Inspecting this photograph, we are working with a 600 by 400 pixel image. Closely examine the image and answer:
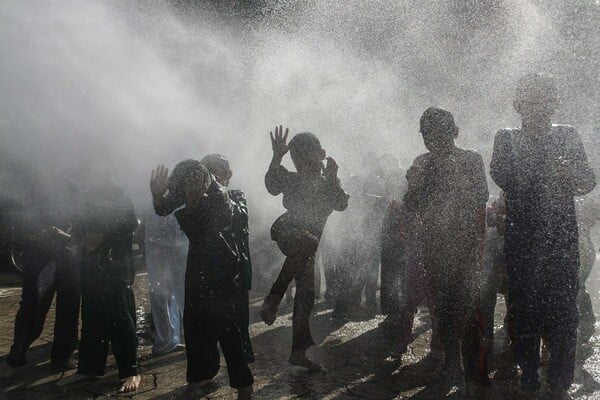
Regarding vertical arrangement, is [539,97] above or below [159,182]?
above

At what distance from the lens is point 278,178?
4664mm

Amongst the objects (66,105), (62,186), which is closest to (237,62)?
(66,105)

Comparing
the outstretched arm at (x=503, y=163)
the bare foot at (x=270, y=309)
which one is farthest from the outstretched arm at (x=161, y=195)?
the outstretched arm at (x=503, y=163)

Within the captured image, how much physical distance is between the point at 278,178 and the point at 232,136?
14.7 feet

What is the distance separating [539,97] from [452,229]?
1.03 m

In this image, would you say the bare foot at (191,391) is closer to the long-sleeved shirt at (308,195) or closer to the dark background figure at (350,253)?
the long-sleeved shirt at (308,195)

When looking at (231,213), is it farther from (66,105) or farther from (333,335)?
(66,105)

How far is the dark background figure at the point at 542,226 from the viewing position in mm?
3566

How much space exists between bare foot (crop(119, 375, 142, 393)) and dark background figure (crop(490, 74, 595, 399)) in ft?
9.27

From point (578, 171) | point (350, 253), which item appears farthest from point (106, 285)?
point (578, 171)

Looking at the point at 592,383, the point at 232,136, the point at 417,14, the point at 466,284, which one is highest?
the point at 417,14

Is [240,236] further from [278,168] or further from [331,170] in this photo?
[331,170]

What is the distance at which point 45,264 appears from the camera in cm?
508

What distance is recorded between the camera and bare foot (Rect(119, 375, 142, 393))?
437cm
